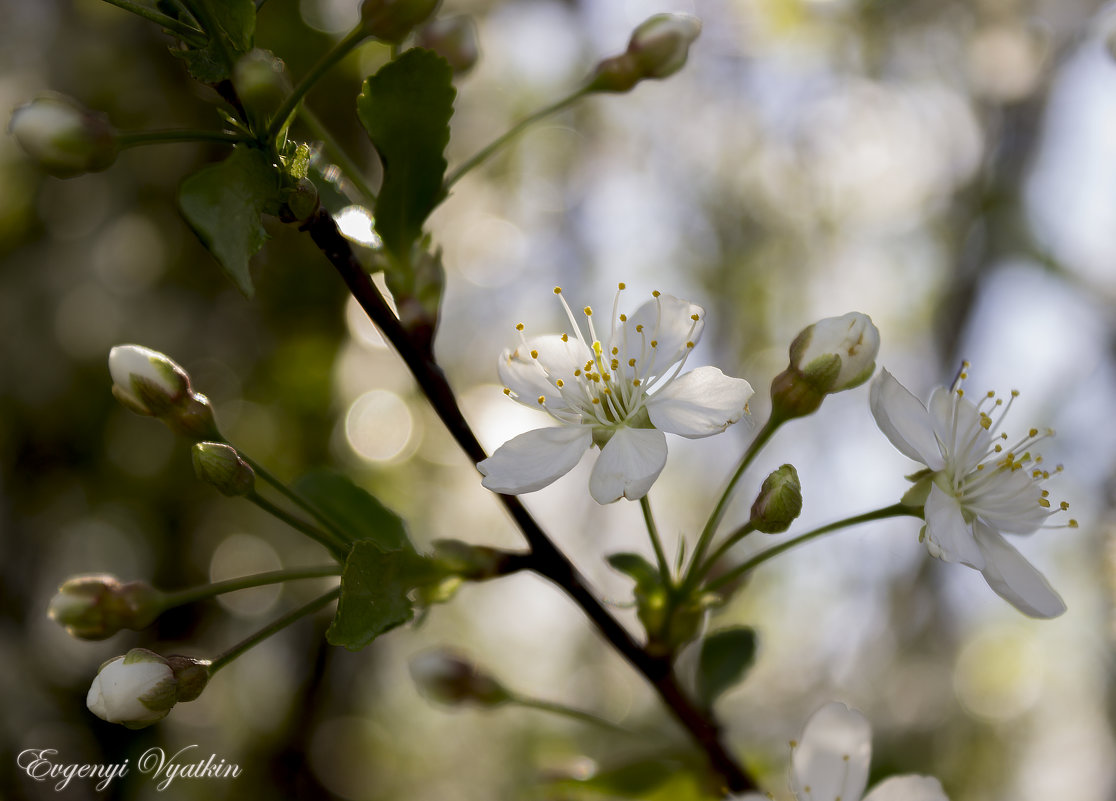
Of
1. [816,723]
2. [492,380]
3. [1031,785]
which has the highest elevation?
[816,723]

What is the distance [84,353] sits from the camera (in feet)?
7.54

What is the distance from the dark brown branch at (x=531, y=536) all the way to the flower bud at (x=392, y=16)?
0.63 feet

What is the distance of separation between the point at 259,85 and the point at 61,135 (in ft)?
0.66

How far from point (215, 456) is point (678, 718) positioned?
0.57 metres

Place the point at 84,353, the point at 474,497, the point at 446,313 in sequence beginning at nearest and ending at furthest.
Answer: the point at 84,353, the point at 474,497, the point at 446,313

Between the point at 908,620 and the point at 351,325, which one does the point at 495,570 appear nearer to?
the point at 351,325

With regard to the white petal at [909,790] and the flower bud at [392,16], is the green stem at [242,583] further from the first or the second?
the white petal at [909,790]

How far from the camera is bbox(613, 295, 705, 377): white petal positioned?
3.57ft

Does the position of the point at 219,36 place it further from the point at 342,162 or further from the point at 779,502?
the point at 779,502

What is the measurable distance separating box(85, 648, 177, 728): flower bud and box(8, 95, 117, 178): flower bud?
45 cm

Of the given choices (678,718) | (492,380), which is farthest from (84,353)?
(678,718)

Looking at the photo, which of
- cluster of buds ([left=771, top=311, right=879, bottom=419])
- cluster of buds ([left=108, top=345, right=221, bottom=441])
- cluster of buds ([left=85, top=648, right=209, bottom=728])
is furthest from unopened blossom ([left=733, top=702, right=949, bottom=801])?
cluster of buds ([left=108, top=345, right=221, bottom=441])

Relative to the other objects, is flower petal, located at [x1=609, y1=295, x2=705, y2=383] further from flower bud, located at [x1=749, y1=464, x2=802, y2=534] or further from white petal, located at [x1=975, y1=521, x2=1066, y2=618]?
white petal, located at [x1=975, y1=521, x2=1066, y2=618]

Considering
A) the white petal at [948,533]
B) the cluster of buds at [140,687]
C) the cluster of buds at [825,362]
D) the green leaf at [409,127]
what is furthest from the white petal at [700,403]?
the cluster of buds at [140,687]
